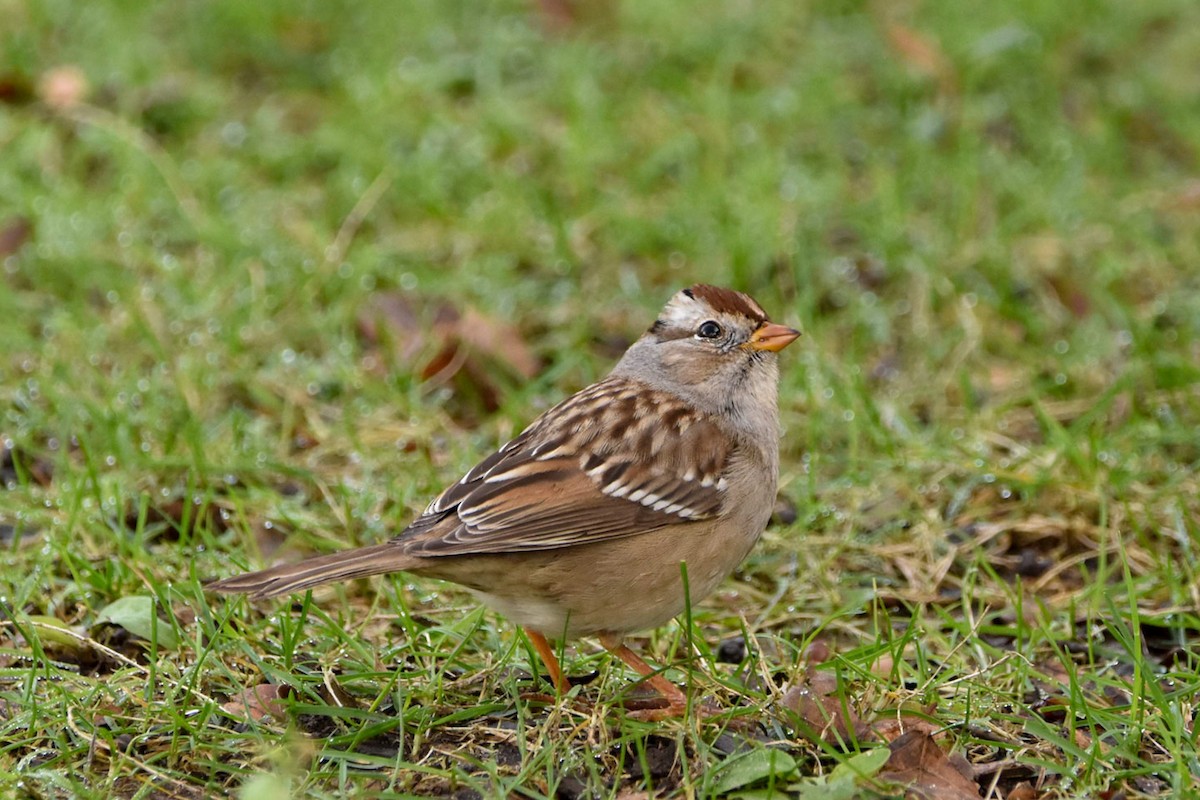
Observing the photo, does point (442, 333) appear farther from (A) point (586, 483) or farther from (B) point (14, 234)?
(A) point (586, 483)

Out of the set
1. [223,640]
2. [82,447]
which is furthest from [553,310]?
[223,640]

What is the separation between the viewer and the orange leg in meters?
3.48

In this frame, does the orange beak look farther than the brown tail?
Yes

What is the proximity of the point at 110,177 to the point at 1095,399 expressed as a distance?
3927 mm

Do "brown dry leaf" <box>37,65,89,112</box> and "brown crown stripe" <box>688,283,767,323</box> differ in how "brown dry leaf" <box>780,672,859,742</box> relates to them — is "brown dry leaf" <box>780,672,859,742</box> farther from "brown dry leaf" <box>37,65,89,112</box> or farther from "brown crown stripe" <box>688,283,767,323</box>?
"brown dry leaf" <box>37,65,89,112</box>

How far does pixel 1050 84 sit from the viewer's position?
7047mm

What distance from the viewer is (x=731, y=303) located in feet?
13.3

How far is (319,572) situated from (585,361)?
7.08 feet

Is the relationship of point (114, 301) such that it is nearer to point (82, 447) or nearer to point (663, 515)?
point (82, 447)

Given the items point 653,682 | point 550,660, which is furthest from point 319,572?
point 653,682

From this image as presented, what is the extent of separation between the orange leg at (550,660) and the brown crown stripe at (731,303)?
39.6 inches

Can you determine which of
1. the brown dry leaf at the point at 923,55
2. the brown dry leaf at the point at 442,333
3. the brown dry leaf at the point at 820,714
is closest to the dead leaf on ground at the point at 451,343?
the brown dry leaf at the point at 442,333

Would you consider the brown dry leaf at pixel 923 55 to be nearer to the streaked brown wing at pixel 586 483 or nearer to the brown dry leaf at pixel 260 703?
the streaked brown wing at pixel 586 483

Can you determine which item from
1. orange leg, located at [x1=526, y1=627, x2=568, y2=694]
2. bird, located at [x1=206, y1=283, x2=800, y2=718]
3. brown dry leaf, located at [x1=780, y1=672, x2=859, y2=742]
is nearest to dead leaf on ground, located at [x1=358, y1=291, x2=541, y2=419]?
bird, located at [x1=206, y1=283, x2=800, y2=718]
